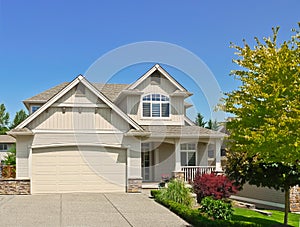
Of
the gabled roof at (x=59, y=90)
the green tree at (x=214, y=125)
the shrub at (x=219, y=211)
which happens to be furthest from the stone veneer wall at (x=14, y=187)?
the shrub at (x=219, y=211)

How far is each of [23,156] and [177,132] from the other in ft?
29.7

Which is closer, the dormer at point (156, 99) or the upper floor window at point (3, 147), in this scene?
the dormer at point (156, 99)

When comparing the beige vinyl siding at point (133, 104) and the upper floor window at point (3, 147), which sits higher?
the beige vinyl siding at point (133, 104)

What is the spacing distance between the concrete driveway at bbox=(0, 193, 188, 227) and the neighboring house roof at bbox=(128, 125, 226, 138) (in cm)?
514

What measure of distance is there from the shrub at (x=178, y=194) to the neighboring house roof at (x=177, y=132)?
245 inches

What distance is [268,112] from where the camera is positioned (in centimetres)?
984

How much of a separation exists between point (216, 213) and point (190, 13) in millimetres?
8610

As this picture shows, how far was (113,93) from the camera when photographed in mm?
27734

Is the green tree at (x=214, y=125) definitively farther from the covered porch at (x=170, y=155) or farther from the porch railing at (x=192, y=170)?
the porch railing at (x=192, y=170)

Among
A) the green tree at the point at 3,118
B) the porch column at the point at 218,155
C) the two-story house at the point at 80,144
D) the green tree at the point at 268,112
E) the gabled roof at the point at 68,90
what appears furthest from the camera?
the green tree at the point at 3,118

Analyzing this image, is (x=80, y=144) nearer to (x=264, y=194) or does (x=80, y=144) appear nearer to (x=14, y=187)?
(x=14, y=187)

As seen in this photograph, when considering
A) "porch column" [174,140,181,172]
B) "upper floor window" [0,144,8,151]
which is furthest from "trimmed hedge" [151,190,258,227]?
"upper floor window" [0,144,8,151]

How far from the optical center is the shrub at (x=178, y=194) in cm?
1642

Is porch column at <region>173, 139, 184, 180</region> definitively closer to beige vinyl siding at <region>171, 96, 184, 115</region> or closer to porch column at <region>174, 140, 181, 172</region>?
porch column at <region>174, 140, 181, 172</region>
